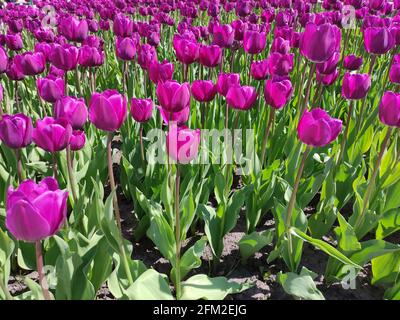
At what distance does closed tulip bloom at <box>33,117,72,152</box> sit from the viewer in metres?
1.40

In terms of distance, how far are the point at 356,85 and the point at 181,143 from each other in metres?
1.09

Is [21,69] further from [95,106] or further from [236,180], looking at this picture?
[236,180]

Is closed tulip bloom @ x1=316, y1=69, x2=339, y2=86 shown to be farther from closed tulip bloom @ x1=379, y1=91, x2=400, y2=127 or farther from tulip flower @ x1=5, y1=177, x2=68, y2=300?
tulip flower @ x1=5, y1=177, x2=68, y2=300

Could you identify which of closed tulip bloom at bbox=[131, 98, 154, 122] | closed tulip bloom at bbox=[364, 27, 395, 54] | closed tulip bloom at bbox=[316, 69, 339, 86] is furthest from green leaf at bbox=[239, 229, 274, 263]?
closed tulip bloom at bbox=[364, 27, 395, 54]

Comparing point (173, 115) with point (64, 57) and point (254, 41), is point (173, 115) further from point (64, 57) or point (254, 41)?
point (254, 41)

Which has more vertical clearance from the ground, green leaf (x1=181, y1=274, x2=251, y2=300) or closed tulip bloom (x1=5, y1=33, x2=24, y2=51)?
closed tulip bloom (x1=5, y1=33, x2=24, y2=51)

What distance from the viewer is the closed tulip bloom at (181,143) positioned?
1.31 metres

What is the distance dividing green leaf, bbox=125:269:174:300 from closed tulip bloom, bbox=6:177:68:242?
0.37 meters

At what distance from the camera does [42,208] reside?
39.3 inches

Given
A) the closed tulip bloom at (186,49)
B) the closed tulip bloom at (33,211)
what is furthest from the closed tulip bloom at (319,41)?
the closed tulip bloom at (33,211)

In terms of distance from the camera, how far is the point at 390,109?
1566 mm

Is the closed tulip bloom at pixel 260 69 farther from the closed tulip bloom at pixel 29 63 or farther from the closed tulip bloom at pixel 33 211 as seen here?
the closed tulip bloom at pixel 33 211

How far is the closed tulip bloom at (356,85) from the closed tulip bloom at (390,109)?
40 centimetres

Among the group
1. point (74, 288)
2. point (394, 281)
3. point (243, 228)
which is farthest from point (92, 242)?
point (394, 281)
